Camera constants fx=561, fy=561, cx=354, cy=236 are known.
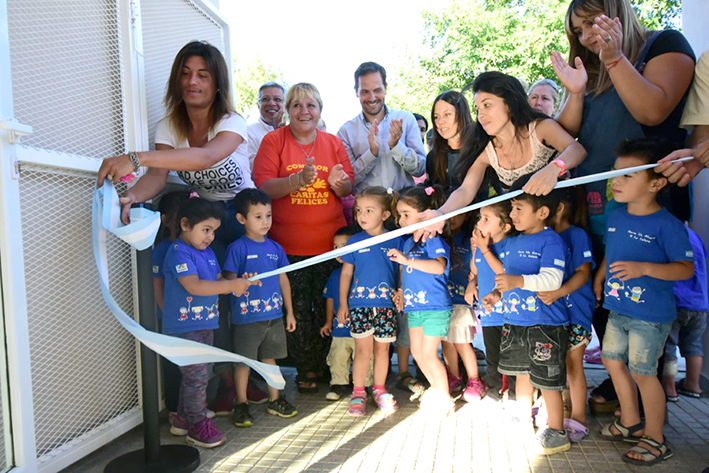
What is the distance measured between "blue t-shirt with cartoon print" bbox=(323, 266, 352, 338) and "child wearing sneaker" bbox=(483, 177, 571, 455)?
118cm

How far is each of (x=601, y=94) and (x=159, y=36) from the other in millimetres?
2689

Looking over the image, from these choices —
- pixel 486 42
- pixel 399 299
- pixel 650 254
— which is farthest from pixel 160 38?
pixel 486 42

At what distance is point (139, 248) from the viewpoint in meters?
2.62

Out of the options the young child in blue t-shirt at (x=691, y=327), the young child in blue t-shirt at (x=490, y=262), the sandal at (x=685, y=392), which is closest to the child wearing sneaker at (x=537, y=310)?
the young child in blue t-shirt at (x=490, y=262)

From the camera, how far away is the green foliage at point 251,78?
85.5 feet

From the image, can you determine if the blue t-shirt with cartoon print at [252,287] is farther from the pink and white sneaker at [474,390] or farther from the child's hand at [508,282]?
the child's hand at [508,282]

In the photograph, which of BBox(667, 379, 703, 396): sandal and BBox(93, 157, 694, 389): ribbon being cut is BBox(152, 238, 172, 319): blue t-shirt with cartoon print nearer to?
BBox(93, 157, 694, 389): ribbon being cut

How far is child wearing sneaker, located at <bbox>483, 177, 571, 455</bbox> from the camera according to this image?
2820 millimetres

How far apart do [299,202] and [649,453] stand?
247 cm

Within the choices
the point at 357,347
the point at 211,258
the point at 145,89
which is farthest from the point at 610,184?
the point at 145,89

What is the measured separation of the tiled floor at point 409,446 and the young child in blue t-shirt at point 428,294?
20cm

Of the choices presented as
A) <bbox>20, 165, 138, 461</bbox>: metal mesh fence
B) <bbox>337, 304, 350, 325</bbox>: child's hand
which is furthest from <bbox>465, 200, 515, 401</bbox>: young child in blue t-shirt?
<bbox>20, 165, 138, 461</bbox>: metal mesh fence

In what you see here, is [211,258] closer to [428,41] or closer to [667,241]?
[667,241]

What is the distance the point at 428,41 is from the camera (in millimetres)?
19047
